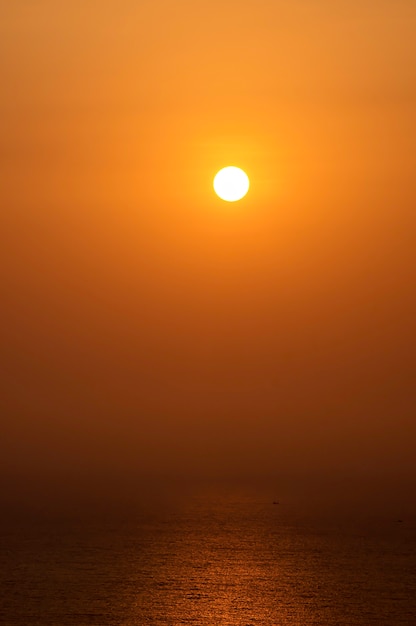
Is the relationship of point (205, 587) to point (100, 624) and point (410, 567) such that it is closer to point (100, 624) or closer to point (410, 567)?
point (100, 624)

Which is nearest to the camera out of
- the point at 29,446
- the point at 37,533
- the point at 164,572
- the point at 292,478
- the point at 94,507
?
the point at 164,572

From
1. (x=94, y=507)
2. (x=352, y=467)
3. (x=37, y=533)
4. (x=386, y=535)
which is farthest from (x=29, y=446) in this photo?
(x=386, y=535)

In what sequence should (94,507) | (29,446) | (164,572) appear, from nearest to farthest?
(164,572), (94,507), (29,446)

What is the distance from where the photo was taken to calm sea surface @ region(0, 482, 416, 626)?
33.0 meters

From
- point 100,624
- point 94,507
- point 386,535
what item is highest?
point 94,507

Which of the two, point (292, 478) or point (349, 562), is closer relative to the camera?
point (349, 562)

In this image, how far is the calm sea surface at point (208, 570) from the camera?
3297 centimetres

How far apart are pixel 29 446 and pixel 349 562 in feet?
267

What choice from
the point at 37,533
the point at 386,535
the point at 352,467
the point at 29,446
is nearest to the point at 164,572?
the point at 37,533

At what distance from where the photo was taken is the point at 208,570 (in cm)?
3981

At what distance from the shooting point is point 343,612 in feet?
109

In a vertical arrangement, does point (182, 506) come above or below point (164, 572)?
above

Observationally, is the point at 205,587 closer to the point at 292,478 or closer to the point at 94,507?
the point at 94,507

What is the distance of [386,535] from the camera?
48938 millimetres
